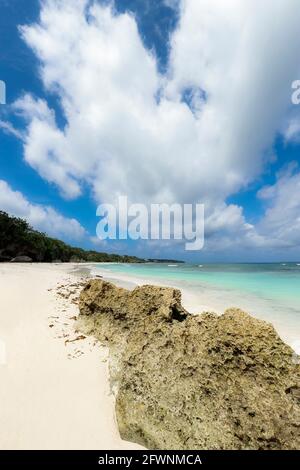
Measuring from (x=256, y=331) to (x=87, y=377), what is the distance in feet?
10.3

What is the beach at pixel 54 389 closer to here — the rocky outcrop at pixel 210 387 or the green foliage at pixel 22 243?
the rocky outcrop at pixel 210 387

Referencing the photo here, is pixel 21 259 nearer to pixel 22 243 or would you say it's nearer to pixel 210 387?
pixel 22 243

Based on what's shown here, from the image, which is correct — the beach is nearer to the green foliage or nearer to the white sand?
the white sand

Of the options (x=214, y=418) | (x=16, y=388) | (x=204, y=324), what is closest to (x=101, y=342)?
(x=16, y=388)

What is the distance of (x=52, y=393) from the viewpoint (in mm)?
4184

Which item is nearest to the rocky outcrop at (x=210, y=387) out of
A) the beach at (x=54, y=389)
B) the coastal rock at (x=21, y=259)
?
the beach at (x=54, y=389)

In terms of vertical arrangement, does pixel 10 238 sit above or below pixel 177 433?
above

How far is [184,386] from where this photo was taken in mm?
3432

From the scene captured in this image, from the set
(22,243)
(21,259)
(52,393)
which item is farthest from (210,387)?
(22,243)

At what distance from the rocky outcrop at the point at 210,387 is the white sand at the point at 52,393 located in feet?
1.29

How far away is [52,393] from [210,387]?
2.60 metres

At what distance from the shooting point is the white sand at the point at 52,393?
3.36 m

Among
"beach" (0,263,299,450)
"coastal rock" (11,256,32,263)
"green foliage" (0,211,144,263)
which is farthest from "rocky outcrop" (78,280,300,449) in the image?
"coastal rock" (11,256,32,263)
